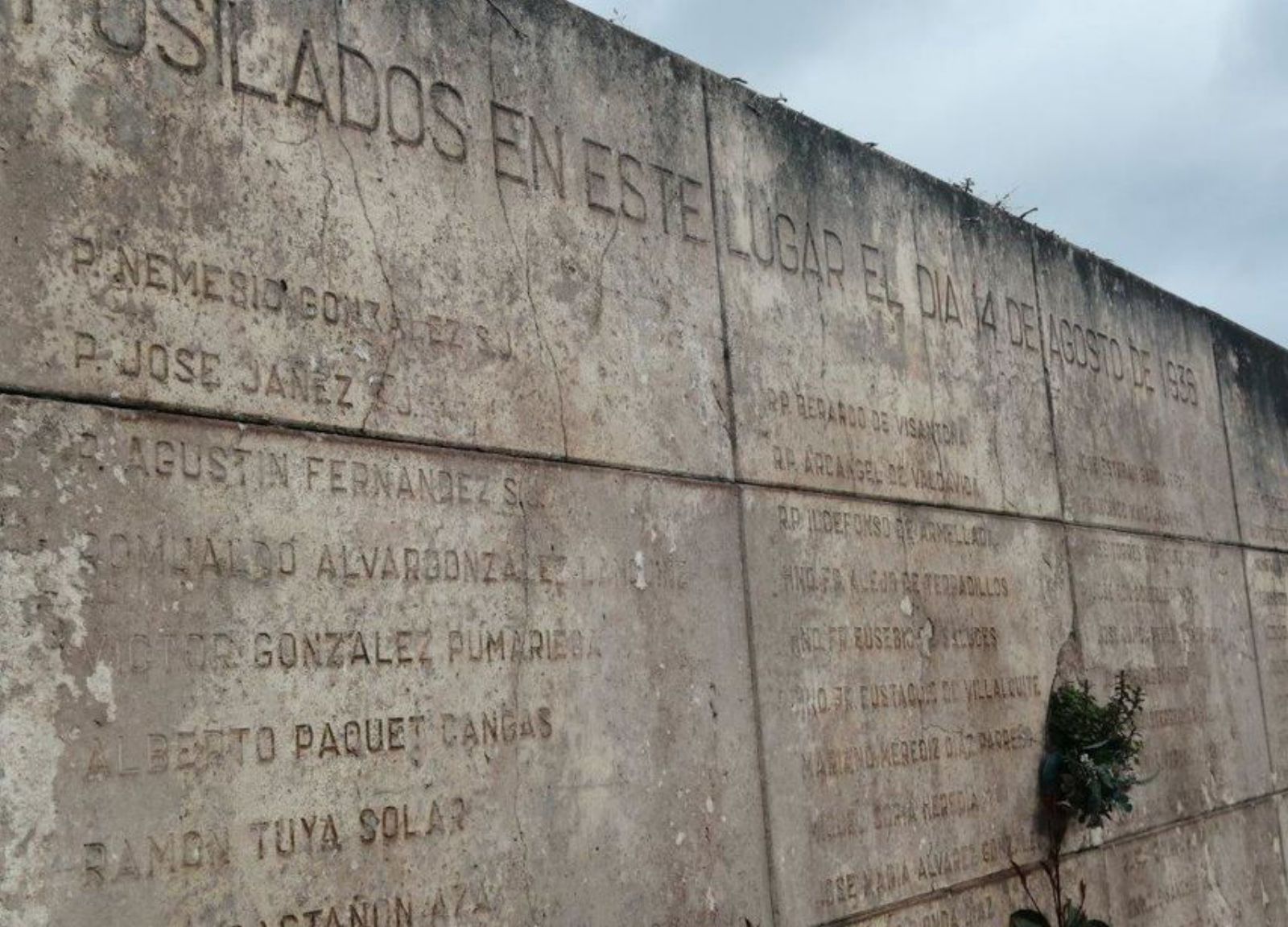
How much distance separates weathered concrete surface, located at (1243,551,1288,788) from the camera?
7.55m

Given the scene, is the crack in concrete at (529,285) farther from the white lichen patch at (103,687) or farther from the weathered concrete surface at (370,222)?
the white lichen patch at (103,687)

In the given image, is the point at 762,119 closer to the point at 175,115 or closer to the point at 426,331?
the point at 426,331

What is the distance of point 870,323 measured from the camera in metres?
5.35

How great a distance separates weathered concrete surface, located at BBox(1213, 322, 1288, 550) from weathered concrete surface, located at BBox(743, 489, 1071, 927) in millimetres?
2497

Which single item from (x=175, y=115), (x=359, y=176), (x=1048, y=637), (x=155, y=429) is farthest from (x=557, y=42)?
(x=1048, y=637)

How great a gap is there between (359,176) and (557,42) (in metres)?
0.90

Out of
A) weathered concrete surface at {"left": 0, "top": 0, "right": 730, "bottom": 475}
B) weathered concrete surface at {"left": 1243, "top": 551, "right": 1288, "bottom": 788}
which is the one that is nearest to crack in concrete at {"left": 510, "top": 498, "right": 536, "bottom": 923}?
weathered concrete surface at {"left": 0, "top": 0, "right": 730, "bottom": 475}

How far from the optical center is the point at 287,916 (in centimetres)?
314

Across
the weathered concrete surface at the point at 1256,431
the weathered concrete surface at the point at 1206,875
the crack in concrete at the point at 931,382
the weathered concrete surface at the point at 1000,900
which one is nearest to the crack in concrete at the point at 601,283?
the crack in concrete at the point at 931,382

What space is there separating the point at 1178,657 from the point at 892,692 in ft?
7.96

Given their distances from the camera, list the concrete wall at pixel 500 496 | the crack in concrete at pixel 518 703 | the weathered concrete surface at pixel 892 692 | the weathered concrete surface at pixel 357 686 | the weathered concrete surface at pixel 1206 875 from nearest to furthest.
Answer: the weathered concrete surface at pixel 357 686 → the concrete wall at pixel 500 496 → the crack in concrete at pixel 518 703 → the weathered concrete surface at pixel 892 692 → the weathered concrete surface at pixel 1206 875

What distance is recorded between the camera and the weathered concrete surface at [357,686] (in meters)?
2.88

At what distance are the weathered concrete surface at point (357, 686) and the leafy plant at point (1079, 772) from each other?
178 cm

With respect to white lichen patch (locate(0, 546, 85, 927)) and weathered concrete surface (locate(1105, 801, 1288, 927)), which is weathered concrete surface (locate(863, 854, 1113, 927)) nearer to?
→ weathered concrete surface (locate(1105, 801, 1288, 927))
